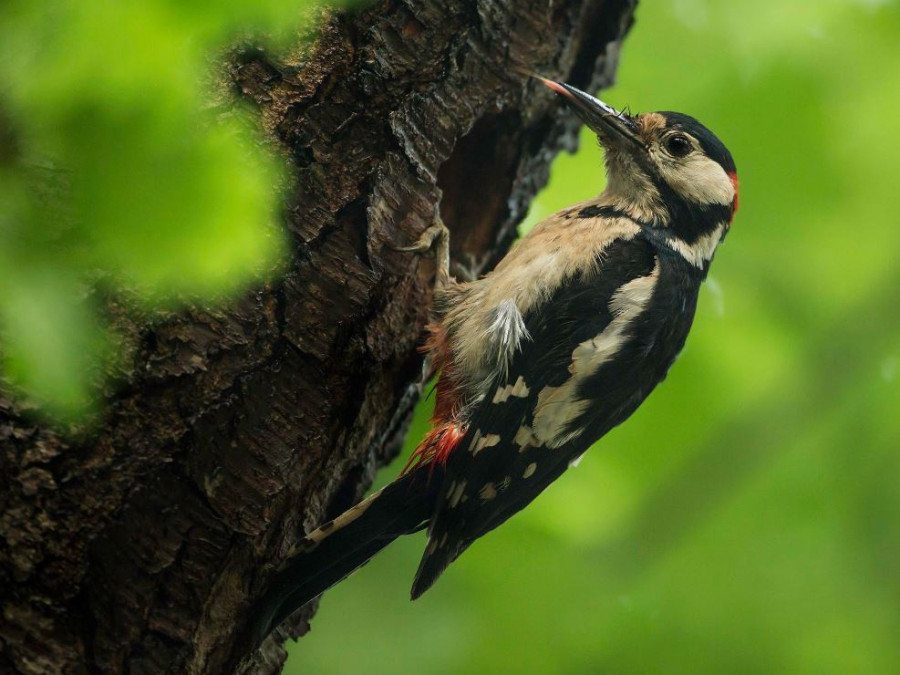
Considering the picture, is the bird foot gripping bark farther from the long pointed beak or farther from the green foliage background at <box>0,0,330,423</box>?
the green foliage background at <box>0,0,330,423</box>

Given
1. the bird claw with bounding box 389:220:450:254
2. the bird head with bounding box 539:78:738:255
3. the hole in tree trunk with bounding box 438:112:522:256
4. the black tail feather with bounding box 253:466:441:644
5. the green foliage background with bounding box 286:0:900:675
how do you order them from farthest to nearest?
the green foliage background with bounding box 286:0:900:675 → the bird head with bounding box 539:78:738:255 → the hole in tree trunk with bounding box 438:112:522:256 → the bird claw with bounding box 389:220:450:254 → the black tail feather with bounding box 253:466:441:644

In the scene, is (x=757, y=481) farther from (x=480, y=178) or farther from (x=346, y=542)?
(x=346, y=542)

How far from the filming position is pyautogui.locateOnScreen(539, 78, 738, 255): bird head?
3.38m

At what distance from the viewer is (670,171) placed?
11.2ft

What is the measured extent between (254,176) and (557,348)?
221 cm

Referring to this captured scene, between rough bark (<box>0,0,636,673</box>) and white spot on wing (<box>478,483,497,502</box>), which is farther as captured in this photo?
white spot on wing (<box>478,483,497,502</box>)

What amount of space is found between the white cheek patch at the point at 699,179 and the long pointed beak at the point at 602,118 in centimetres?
15

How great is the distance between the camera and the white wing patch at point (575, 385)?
291 cm

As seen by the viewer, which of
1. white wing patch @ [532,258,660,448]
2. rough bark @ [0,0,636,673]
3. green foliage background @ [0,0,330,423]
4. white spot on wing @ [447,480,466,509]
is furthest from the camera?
white wing patch @ [532,258,660,448]

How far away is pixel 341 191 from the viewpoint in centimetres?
227

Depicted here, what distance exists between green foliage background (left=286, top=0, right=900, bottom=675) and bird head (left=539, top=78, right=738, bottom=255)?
12.2 inches

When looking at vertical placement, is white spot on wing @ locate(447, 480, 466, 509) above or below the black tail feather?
above

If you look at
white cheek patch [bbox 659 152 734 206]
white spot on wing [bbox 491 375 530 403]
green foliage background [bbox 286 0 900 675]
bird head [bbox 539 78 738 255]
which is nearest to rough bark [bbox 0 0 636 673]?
white spot on wing [bbox 491 375 530 403]

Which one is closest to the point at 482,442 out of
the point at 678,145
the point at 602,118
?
the point at 602,118
